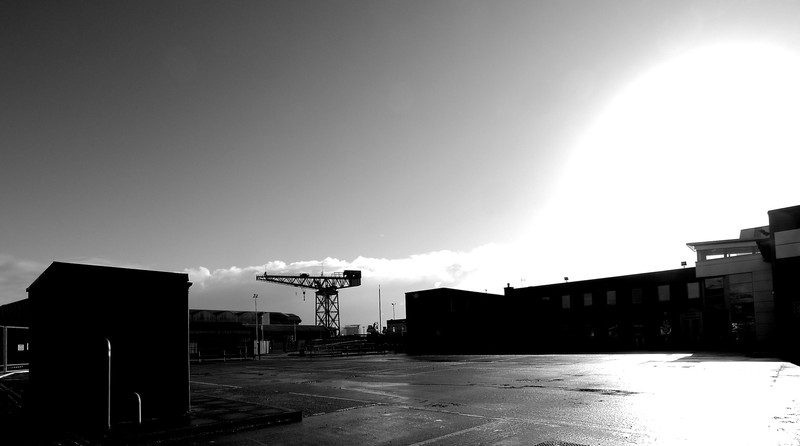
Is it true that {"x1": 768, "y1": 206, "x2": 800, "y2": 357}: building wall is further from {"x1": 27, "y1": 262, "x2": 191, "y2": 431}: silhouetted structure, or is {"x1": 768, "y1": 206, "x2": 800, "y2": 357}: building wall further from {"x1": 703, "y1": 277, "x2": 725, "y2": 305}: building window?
{"x1": 27, "y1": 262, "x2": 191, "y2": 431}: silhouetted structure

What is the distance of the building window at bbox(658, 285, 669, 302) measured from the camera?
5416 centimetres

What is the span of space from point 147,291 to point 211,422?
3219 mm

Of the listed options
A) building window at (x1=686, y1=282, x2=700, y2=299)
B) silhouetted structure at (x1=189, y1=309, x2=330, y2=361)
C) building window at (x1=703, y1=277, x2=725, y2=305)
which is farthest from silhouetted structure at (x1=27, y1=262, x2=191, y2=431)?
silhouetted structure at (x1=189, y1=309, x2=330, y2=361)

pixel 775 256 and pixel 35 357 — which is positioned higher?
pixel 775 256

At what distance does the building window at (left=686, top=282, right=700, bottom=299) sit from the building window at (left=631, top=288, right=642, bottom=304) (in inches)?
196

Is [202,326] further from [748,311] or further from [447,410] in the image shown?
[447,410]

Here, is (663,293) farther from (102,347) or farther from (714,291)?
(102,347)

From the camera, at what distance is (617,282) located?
5819 cm

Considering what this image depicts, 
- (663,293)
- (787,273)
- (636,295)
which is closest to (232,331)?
(636,295)

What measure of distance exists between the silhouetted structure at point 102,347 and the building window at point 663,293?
52564mm

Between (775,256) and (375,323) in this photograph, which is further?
(375,323)

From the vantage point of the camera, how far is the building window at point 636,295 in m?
56.4

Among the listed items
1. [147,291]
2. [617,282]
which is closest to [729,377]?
[147,291]

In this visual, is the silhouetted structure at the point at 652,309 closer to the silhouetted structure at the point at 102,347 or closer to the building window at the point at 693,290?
the building window at the point at 693,290
